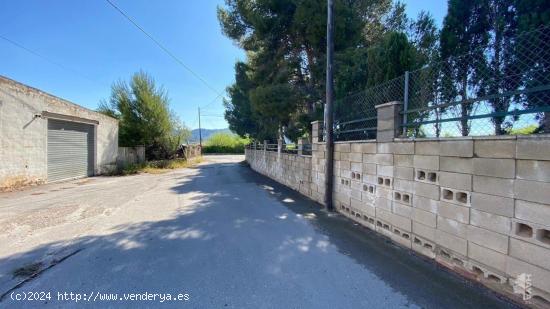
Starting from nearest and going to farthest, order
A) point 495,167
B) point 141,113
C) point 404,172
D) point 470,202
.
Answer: point 495,167
point 470,202
point 404,172
point 141,113

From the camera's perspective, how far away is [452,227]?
9.09ft

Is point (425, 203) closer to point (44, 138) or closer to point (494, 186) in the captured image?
point (494, 186)

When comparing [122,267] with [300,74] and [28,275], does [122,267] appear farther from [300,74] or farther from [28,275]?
[300,74]

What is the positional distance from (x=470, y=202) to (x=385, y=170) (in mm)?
1314

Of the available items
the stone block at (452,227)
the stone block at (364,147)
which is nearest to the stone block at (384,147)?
the stone block at (364,147)

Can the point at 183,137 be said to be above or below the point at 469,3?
below

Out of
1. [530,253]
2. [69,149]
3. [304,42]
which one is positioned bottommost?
[530,253]

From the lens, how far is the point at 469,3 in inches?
232

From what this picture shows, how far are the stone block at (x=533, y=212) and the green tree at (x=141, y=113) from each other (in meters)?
16.4

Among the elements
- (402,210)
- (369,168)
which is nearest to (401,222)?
(402,210)

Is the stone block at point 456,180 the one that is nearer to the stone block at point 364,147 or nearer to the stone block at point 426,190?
the stone block at point 426,190

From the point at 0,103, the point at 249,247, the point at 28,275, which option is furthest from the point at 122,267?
the point at 0,103

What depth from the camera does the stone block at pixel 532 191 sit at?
6.57 ft

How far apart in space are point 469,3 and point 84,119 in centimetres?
1398
